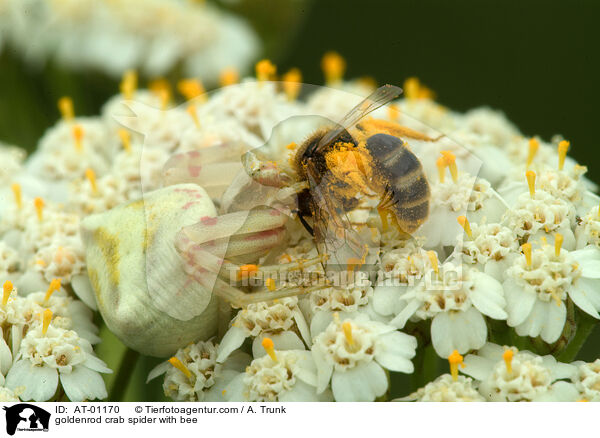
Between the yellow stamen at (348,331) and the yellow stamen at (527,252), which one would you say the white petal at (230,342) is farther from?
the yellow stamen at (527,252)

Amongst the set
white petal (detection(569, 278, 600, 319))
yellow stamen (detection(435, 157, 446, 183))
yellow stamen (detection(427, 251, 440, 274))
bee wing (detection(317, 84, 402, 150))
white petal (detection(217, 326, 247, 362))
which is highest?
bee wing (detection(317, 84, 402, 150))

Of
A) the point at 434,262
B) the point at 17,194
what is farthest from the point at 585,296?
the point at 17,194

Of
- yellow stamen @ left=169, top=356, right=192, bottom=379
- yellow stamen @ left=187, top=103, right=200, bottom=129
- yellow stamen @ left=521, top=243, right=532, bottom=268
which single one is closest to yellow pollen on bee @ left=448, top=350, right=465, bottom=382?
yellow stamen @ left=521, top=243, right=532, bottom=268

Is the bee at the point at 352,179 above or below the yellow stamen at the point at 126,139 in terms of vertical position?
above

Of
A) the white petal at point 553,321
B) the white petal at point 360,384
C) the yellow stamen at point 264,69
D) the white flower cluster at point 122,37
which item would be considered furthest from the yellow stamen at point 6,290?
the white flower cluster at point 122,37

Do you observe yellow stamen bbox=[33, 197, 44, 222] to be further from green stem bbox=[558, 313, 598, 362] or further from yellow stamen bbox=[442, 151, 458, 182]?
green stem bbox=[558, 313, 598, 362]
